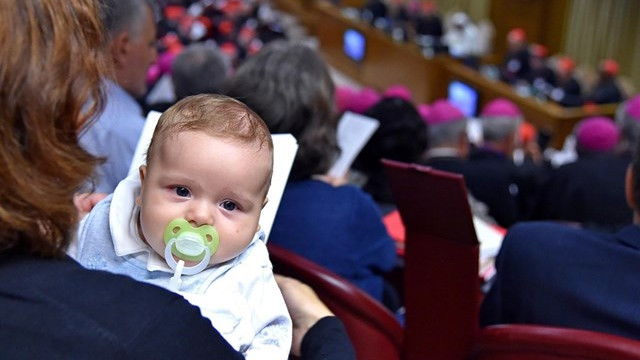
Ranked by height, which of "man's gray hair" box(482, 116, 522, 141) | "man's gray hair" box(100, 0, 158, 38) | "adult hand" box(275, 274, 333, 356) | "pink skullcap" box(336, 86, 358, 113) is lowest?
"man's gray hair" box(482, 116, 522, 141)

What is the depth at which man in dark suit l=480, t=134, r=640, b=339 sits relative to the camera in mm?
1594

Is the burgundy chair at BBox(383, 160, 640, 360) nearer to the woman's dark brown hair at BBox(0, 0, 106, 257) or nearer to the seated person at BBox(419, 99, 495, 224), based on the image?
the woman's dark brown hair at BBox(0, 0, 106, 257)

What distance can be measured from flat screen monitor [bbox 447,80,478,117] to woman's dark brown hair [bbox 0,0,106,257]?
7.31m

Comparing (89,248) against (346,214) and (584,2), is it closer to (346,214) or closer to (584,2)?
(346,214)

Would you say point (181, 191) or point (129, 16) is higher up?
point (181, 191)

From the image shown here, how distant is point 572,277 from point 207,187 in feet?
2.84

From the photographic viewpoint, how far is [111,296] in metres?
0.91

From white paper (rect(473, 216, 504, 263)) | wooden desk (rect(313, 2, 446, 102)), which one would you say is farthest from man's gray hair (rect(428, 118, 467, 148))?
wooden desk (rect(313, 2, 446, 102))

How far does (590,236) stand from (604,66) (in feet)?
25.4

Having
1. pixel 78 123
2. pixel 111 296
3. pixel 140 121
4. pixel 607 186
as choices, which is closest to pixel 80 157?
pixel 78 123

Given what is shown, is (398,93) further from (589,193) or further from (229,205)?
(229,205)

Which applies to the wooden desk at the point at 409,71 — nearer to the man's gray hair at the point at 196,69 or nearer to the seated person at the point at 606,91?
the seated person at the point at 606,91

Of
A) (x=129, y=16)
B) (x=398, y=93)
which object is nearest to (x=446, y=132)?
(x=398, y=93)

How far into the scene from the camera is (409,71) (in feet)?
31.0
